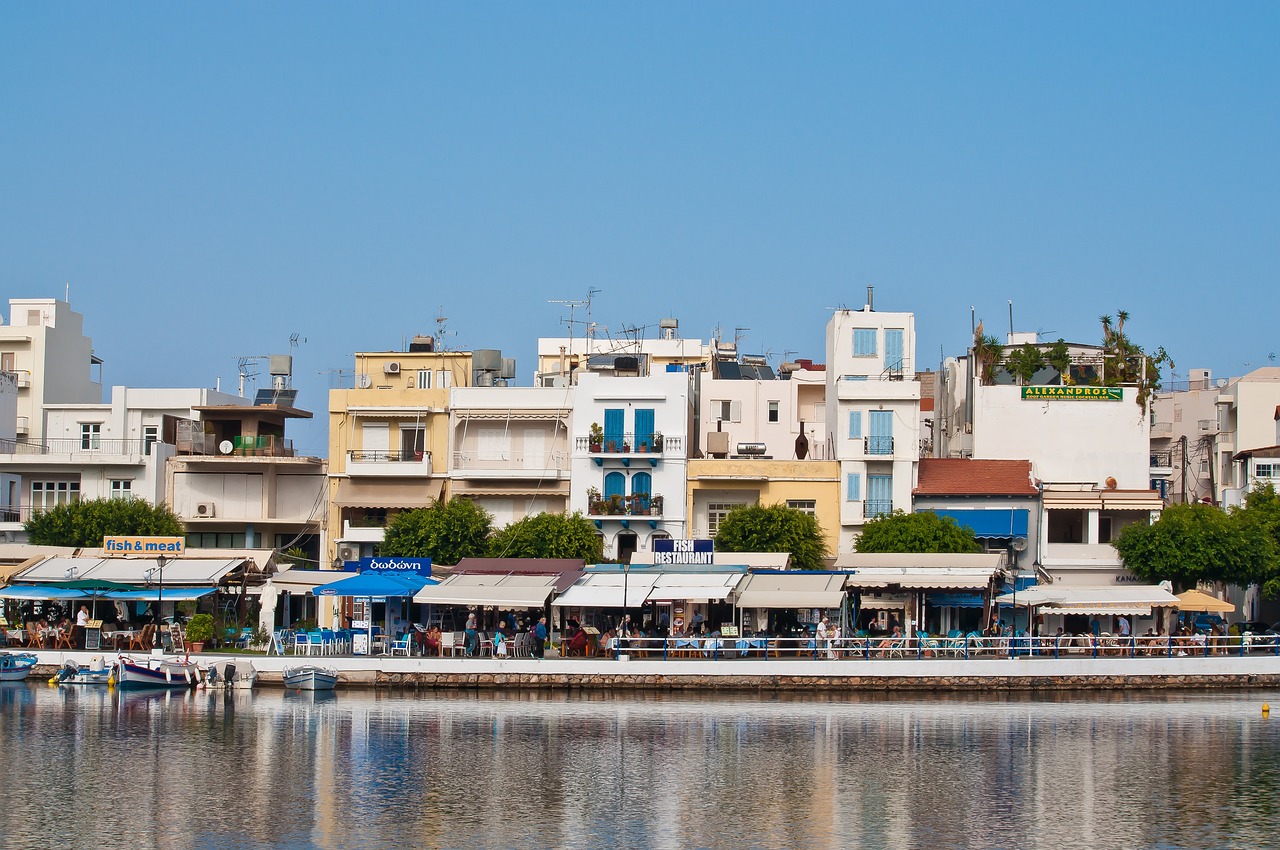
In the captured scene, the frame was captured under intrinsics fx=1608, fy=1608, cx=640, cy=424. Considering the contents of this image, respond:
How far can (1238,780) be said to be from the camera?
3116cm

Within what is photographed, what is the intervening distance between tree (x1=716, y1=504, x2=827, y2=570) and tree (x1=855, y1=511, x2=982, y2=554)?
1.71 m

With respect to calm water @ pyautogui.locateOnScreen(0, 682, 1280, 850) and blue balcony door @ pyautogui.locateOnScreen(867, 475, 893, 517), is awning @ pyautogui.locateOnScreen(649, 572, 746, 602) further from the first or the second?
blue balcony door @ pyautogui.locateOnScreen(867, 475, 893, 517)

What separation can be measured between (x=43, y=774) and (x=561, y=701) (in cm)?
1572

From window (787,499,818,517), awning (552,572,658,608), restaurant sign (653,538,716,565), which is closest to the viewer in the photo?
awning (552,572,658,608)

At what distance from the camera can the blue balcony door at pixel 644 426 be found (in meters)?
58.3

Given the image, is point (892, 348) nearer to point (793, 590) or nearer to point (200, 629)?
point (793, 590)

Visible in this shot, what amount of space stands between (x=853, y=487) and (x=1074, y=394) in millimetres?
9374

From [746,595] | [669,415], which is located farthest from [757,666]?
[669,415]

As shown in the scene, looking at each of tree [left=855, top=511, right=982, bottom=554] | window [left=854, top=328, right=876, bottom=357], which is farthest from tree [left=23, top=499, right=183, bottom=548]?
window [left=854, top=328, right=876, bottom=357]

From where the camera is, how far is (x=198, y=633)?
48188mm

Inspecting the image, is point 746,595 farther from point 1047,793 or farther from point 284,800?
point 284,800

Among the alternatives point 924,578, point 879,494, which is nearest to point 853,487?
point 879,494

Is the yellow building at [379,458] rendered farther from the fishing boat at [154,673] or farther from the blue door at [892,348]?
the blue door at [892,348]

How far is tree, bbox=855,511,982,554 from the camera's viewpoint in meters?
53.8
